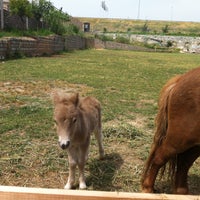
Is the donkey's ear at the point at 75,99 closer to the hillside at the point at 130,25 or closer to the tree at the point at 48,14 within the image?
the tree at the point at 48,14

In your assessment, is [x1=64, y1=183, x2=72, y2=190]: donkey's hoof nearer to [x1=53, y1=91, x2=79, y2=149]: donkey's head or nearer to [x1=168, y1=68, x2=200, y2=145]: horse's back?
[x1=53, y1=91, x2=79, y2=149]: donkey's head

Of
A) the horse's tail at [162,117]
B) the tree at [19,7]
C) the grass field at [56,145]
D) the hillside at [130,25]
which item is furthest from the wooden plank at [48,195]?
the hillside at [130,25]

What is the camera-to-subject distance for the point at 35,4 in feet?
100

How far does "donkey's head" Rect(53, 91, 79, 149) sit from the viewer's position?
3.46 meters

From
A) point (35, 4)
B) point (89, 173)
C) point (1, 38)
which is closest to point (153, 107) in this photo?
point (89, 173)

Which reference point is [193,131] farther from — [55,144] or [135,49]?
[135,49]

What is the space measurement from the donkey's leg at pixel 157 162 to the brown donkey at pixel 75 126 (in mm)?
742

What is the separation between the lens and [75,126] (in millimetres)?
3799

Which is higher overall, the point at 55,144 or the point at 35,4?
A: the point at 35,4

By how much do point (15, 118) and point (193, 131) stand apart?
439 centimetres

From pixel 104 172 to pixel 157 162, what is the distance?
3.43ft

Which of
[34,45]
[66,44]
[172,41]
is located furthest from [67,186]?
[172,41]

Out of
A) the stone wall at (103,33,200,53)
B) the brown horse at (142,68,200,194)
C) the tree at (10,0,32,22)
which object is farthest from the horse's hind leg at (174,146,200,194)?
the stone wall at (103,33,200,53)

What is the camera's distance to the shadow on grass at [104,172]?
4305 mm
